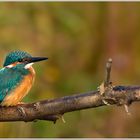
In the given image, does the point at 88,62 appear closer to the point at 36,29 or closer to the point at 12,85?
the point at 36,29

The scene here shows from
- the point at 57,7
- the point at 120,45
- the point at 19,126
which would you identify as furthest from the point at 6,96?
the point at 120,45

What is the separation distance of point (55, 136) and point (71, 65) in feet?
4.50

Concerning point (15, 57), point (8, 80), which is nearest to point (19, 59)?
point (15, 57)

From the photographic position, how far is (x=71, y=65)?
717cm

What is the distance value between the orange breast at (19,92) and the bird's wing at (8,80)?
42 mm

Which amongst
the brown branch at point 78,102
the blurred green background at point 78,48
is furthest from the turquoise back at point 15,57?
the blurred green background at point 78,48

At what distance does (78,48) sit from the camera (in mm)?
7273

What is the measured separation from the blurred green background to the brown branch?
1.93 m

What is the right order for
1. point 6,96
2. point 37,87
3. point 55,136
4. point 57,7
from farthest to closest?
1. point 57,7
2. point 37,87
3. point 55,136
4. point 6,96

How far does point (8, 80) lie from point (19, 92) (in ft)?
0.49

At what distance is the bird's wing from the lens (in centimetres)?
462

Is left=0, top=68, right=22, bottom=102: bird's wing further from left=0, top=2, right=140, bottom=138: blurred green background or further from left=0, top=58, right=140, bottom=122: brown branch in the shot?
left=0, top=2, right=140, bottom=138: blurred green background

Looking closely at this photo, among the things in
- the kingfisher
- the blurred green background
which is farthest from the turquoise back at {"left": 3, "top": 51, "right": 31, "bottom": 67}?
the blurred green background

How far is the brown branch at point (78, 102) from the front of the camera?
3.75m
